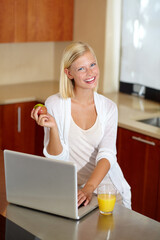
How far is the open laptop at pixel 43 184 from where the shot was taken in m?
1.87

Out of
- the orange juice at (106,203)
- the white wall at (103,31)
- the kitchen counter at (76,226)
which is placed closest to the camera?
the kitchen counter at (76,226)

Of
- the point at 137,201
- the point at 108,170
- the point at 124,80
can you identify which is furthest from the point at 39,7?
the point at 108,170

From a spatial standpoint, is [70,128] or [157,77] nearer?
[70,128]

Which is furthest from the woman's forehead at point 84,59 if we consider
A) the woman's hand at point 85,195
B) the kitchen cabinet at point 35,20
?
the kitchen cabinet at point 35,20

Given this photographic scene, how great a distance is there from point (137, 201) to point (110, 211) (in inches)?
64.4

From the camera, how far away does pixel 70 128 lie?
2.59 meters

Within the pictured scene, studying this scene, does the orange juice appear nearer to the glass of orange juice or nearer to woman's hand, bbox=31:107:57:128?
the glass of orange juice

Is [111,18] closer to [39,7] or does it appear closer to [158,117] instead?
[39,7]

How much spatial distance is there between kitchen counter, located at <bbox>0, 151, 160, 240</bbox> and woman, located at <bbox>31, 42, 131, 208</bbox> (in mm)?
517

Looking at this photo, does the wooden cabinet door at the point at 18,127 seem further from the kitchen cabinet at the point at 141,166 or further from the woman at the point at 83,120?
the woman at the point at 83,120

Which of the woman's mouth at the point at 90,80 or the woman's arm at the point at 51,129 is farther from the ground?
the woman's mouth at the point at 90,80

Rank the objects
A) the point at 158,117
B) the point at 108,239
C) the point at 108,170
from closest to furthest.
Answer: the point at 108,239 < the point at 108,170 < the point at 158,117

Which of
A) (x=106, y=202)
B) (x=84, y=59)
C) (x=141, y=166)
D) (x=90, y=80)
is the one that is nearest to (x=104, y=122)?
(x=90, y=80)

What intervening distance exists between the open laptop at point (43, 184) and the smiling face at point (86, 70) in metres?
0.73
